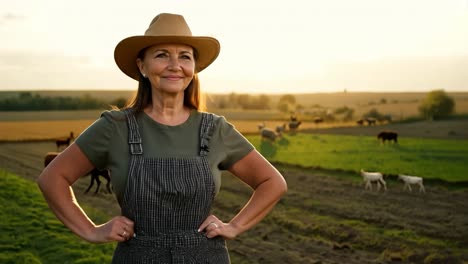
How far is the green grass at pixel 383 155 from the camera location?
19000mm

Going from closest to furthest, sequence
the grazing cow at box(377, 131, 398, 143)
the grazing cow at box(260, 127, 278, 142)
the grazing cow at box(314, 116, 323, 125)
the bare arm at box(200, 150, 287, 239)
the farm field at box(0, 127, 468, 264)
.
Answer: the bare arm at box(200, 150, 287, 239) → the farm field at box(0, 127, 468, 264) → the grazing cow at box(377, 131, 398, 143) → the grazing cow at box(260, 127, 278, 142) → the grazing cow at box(314, 116, 323, 125)

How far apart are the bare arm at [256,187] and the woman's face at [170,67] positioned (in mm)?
433

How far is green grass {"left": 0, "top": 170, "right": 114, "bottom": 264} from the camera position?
785 centimetres

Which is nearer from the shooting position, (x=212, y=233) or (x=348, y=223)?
(x=212, y=233)

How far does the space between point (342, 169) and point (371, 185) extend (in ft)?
12.4

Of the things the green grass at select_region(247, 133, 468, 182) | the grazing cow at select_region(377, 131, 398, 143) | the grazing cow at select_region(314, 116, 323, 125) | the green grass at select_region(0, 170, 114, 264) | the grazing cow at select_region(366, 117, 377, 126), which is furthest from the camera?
the grazing cow at select_region(314, 116, 323, 125)

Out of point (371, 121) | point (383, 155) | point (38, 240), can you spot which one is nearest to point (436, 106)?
point (371, 121)

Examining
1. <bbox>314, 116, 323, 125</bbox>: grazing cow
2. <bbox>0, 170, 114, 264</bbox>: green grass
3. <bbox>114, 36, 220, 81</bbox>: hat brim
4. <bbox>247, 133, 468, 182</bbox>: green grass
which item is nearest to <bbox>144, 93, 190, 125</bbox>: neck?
<bbox>114, 36, 220, 81</bbox>: hat brim

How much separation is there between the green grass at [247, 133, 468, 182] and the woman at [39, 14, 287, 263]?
14721 mm

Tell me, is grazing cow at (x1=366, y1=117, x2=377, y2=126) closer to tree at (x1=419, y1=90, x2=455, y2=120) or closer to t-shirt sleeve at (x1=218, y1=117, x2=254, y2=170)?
tree at (x1=419, y1=90, x2=455, y2=120)

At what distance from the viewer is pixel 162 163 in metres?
2.74

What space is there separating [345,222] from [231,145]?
353 inches

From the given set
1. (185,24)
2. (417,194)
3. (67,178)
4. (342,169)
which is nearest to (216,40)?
(185,24)

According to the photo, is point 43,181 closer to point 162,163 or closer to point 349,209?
point 162,163
